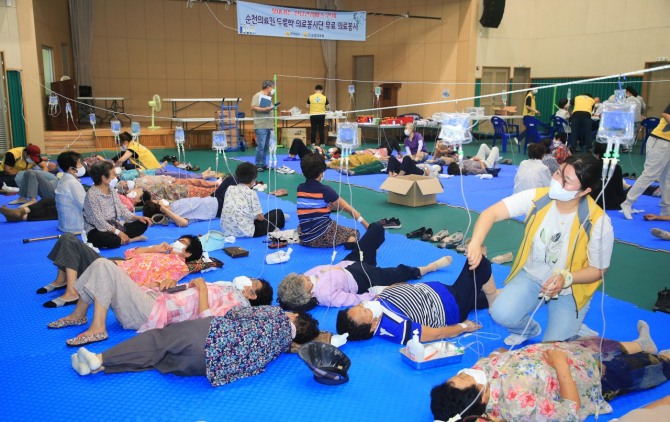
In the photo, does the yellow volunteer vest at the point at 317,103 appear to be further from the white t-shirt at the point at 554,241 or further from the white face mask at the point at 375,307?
the white t-shirt at the point at 554,241

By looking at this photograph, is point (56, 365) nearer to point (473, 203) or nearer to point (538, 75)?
point (473, 203)

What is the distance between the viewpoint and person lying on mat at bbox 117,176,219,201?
704 cm

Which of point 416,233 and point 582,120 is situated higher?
point 582,120

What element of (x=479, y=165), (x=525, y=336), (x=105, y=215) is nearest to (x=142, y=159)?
(x=105, y=215)

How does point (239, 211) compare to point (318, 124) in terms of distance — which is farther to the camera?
point (318, 124)

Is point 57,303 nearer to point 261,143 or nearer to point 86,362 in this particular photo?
point 86,362

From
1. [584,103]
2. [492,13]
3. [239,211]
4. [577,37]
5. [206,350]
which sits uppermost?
[492,13]

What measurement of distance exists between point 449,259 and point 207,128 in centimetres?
1177

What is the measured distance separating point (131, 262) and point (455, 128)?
2.54m

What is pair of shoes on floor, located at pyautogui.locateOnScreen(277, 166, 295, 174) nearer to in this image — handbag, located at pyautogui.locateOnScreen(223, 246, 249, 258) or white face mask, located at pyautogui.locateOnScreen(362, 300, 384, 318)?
handbag, located at pyautogui.locateOnScreen(223, 246, 249, 258)

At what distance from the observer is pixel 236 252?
5.15 m

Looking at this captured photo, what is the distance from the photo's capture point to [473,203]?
24.1 ft

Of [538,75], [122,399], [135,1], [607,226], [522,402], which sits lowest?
[122,399]

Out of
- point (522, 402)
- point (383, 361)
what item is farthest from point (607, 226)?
point (383, 361)
